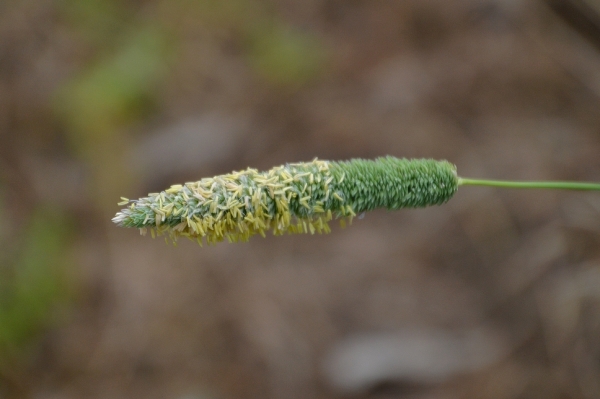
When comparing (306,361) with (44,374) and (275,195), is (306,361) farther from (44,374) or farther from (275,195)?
(275,195)

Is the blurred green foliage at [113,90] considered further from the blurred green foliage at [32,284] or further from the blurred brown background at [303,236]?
the blurred green foliage at [32,284]

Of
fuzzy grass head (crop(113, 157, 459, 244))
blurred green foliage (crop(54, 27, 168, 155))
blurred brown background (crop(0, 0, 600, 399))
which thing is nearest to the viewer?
fuzzy grass head (crop(113, 157, 459, 244))

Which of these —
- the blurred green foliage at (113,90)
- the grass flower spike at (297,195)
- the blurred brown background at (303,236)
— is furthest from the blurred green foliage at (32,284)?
the grass flower spike at (297,195)

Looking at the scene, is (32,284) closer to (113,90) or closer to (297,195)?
(113,90)

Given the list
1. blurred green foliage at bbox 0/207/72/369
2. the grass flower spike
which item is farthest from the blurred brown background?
the grass flower spike

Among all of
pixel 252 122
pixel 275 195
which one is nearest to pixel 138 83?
pixel 252 122

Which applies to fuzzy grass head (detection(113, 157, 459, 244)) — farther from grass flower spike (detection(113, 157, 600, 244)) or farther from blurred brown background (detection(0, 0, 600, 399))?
blurred brown background (detection(0, 0, 600, 399))

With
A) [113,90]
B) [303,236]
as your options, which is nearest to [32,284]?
[113,90]
